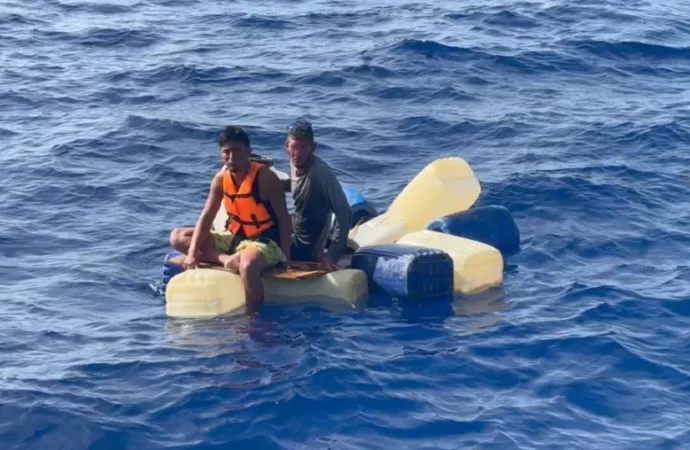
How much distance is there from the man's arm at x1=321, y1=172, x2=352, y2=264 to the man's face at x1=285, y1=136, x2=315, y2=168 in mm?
225

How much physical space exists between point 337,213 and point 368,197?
305cm

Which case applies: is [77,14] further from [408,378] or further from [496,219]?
[408,378]

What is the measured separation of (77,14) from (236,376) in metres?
14.9

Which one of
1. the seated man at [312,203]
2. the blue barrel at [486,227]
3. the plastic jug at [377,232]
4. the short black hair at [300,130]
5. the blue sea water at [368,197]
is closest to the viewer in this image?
the blue sea water at [368,197]

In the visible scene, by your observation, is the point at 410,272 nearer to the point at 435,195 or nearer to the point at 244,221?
the point at 244,221

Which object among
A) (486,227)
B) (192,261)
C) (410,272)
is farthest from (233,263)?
(486,227)

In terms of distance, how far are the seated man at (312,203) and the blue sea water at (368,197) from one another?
601mm

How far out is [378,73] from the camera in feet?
54.6

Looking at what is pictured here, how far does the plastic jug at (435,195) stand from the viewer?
34.0 ft

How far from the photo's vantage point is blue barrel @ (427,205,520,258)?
9961 millimetres

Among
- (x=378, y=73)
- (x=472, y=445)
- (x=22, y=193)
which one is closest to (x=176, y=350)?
(x=472, y=445)

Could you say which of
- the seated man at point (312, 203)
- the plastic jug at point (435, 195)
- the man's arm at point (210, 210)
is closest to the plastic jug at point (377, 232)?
the plastic jug at point (435, 195)

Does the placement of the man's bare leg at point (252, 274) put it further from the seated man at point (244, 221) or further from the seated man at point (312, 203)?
the seated man at point (312, 203)

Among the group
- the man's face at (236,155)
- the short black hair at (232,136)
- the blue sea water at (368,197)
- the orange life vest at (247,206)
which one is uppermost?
the short black hair at (232,136)
